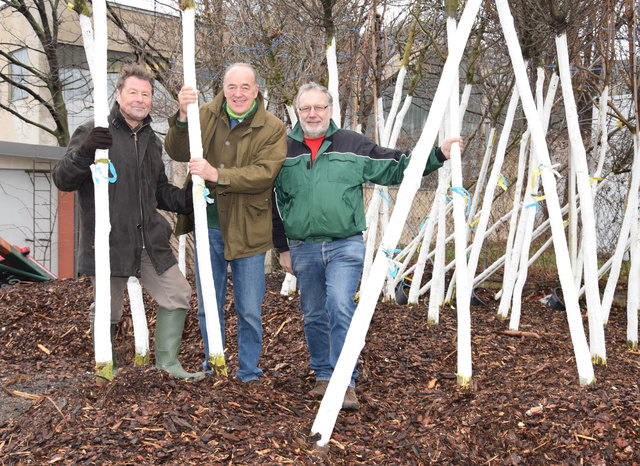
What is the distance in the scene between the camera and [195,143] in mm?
3158

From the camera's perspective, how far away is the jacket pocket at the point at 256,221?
3447 mm

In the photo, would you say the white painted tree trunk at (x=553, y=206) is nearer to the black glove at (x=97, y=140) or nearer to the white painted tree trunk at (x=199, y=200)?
the white painted tree trunk at (x=199, y=200)

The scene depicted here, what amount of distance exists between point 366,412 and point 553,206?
4.91ft

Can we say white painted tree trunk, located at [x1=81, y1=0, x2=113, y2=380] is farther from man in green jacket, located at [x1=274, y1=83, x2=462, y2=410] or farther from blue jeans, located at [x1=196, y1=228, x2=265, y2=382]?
man in green jacket, located at [x1=274, y1=83, x2=462, y2=410]

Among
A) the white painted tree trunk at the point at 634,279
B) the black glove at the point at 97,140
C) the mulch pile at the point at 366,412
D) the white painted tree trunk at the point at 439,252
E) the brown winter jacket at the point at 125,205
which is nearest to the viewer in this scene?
the mulch pile at the point at 366,412

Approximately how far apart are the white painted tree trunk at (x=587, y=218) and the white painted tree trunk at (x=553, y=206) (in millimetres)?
411

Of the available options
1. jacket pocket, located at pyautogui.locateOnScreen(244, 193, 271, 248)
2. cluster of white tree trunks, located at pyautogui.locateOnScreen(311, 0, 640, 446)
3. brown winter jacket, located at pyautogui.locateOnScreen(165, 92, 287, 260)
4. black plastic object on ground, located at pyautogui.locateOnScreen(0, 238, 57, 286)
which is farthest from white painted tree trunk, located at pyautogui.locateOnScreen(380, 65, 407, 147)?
black plastic object on ground, located at pyautogui.locateOnScreen(0, 238, 57, 286)

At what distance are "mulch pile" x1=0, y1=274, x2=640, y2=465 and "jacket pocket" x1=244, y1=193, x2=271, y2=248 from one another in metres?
0.79

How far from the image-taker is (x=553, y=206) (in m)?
3.26

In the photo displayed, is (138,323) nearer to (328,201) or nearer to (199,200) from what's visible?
(199,200)

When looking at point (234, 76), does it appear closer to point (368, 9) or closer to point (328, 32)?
point (328, 32)

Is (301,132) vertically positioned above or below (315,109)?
below

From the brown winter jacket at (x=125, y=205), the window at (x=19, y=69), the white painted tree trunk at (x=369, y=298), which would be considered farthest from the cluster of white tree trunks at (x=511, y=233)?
the window at (x=19, y=69)

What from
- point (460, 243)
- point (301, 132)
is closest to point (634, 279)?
point (460, 243)
